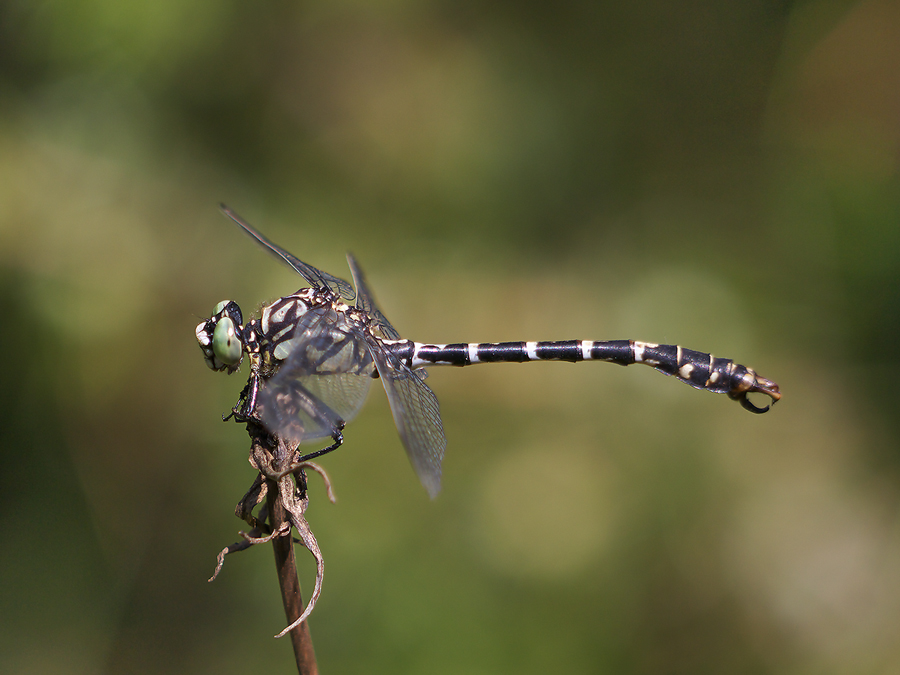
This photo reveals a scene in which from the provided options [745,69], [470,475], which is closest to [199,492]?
[470,475]

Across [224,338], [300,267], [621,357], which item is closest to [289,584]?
[224,338]

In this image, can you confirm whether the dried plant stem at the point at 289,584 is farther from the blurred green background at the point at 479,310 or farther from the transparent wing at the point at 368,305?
the blurred green background at the point at 479,310

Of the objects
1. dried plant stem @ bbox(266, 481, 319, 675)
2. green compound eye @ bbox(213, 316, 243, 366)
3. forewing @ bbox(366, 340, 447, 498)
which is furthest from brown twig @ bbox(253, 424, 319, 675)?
green compound eye @ bbox(213, 316, 243, 366)

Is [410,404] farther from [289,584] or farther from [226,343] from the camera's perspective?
[289,584]

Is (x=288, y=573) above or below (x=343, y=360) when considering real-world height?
below

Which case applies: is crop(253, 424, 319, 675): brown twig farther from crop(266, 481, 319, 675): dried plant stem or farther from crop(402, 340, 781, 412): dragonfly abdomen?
crop(402, 340, 781, 412): dragonfly abdomen

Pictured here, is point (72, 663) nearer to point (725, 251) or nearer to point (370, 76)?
point (370, 76)

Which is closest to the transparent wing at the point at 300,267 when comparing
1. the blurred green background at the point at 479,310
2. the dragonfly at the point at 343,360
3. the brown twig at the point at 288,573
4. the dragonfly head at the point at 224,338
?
the dragonfly at the point at 343,360
